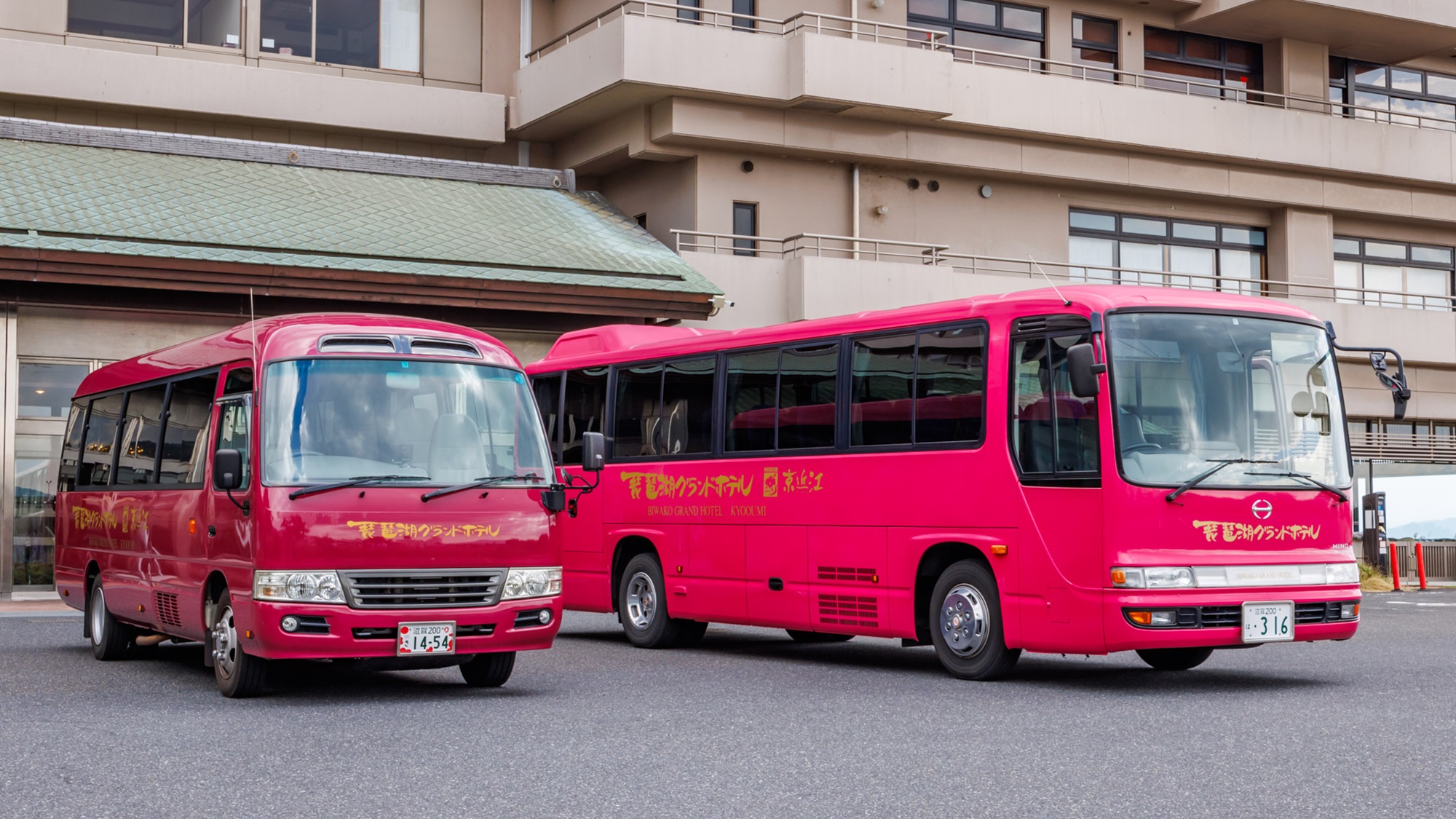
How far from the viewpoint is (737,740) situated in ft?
30.4

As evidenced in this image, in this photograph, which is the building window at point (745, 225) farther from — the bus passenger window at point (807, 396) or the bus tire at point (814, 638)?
the bus passenger window at point (807, 396)

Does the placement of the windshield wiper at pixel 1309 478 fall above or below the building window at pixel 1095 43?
below

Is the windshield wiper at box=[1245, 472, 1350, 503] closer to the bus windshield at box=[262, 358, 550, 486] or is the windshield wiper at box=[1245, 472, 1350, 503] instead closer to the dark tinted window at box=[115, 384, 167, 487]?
the bus windshield at box=[262, 358, 550, 486]

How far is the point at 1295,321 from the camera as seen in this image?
512 inches

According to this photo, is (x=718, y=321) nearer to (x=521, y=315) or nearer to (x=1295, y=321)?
(x=521, y=315)

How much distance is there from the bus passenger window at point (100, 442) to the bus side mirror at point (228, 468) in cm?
418

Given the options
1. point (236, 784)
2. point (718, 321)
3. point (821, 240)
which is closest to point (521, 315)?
point (718, 321)

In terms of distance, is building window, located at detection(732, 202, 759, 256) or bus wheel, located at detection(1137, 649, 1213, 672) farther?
building window, located at detection(732, 202, 759, 256)

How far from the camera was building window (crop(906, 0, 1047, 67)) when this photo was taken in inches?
1286

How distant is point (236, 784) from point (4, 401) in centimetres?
1749

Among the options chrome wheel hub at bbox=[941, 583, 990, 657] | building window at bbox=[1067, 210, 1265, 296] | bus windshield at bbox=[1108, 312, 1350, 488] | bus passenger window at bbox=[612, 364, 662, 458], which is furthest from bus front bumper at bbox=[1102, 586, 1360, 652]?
building window at bbox=[1067, 210, 1265, 296]

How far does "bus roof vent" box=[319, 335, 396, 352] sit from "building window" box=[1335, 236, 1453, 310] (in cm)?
2917

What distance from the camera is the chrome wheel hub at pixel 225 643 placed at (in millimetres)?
11367

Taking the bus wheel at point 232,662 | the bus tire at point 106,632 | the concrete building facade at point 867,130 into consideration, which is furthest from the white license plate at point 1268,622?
the concrete building facade at point 867,130
